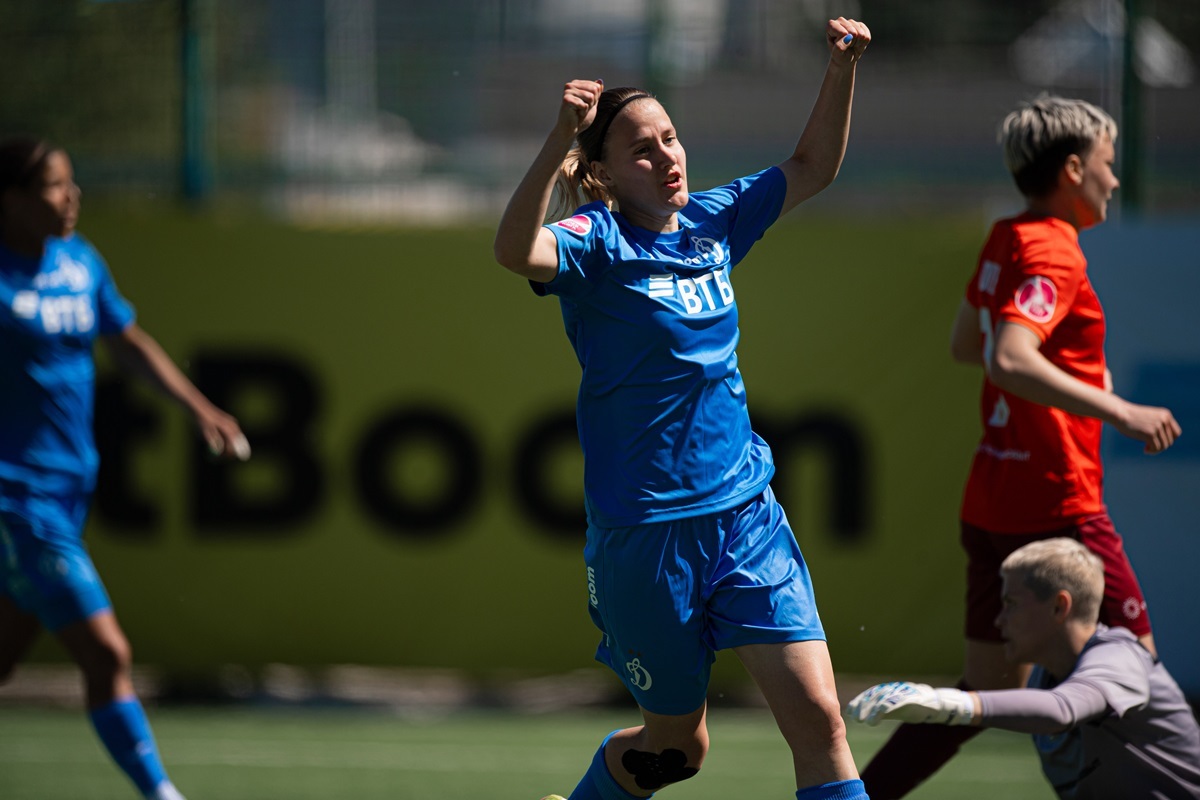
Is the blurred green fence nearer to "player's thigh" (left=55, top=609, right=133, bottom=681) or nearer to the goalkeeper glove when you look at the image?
"player's thigh" (left=55, top=609, right=133, bottom=681)

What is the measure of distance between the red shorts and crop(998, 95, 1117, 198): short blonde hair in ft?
3.25

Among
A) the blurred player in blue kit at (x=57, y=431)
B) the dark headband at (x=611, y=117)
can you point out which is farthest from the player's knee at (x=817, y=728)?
the blurred player in blue kit at (x=57, y=431)

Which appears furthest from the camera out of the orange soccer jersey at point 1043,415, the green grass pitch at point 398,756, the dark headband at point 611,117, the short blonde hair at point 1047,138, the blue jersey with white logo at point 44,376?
the green grass pitch at point 398,756

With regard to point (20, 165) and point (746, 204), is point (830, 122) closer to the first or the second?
point (746, 204)

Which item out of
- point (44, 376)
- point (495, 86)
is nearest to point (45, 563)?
point (44, 376)

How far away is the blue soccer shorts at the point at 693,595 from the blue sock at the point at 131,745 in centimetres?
216

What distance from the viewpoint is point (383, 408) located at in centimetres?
798

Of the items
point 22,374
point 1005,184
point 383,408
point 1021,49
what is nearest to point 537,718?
point 383,408

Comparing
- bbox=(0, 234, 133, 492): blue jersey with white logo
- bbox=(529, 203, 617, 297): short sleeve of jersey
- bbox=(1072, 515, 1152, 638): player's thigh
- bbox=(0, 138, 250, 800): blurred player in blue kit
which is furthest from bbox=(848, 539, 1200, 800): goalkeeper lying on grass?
bbox=(0, 234, 133, 492): blue jersey with white logo

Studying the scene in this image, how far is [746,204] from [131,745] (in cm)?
276

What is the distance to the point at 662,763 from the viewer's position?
396 centimetres

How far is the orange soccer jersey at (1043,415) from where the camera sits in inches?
173

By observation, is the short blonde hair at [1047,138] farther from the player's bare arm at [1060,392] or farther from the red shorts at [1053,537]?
the red shorts at [1053,537]

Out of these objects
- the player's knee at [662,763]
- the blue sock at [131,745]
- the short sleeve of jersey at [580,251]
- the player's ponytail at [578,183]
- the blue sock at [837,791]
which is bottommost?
the blue sock at [131,745]
